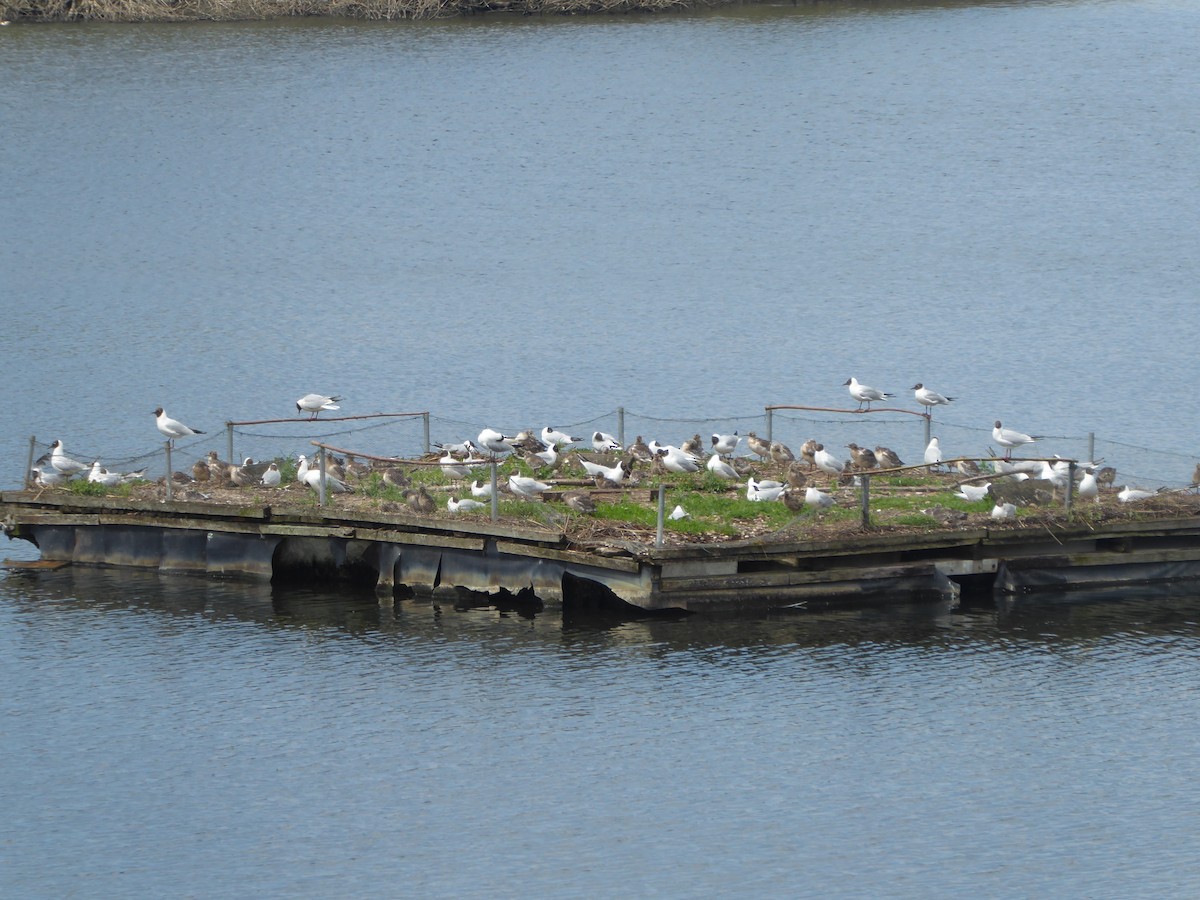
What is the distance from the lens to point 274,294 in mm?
53719

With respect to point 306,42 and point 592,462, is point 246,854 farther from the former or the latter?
point 306,42

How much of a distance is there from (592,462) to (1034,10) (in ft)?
187

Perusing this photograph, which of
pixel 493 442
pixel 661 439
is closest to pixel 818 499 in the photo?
pixel 493 442

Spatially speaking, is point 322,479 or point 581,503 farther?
point 322,479

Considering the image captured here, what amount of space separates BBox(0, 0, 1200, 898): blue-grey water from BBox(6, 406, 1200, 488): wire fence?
238 mm

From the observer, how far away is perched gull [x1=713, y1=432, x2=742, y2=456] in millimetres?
30266

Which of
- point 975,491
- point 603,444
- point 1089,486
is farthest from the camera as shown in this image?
point 603,444

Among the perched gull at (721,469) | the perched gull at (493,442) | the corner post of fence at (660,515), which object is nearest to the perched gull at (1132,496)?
the perched gull at (721,469)

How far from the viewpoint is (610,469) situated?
29047mm

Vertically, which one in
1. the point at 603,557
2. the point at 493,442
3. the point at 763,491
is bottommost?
the point at 603,557

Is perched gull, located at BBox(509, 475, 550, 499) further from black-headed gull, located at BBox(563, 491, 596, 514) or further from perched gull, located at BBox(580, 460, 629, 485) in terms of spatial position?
perched gull, located at BBox(580, 460, 629, 485)

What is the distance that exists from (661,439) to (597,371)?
26.0 feet

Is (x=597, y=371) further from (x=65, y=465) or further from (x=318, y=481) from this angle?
(x=65, y=465)

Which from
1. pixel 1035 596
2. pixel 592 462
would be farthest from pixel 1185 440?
pixel 592 462
